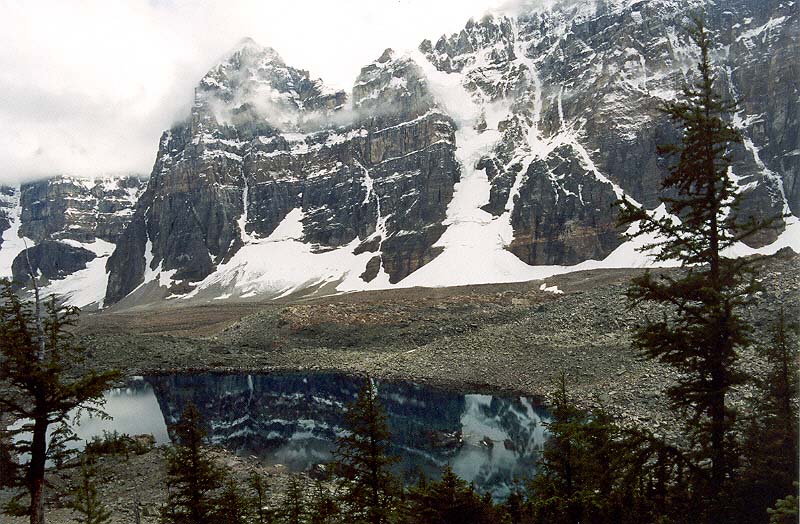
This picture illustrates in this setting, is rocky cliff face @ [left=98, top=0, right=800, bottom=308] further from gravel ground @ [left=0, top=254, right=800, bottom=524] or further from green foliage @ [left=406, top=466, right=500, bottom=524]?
green foliage @ [left=406, top=466, right=500, bottom=524]

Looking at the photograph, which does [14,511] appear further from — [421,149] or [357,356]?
[421,149]

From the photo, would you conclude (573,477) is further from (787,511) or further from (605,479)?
(787,511)

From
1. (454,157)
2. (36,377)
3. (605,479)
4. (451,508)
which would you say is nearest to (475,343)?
(605,479)

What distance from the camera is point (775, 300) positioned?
3278 cm

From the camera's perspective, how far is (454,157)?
432 feet

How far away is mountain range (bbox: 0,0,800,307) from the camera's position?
335 feet

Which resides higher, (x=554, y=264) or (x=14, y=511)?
(x=554, y=264)

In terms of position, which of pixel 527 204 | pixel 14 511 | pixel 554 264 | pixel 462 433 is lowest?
pixel 462 433

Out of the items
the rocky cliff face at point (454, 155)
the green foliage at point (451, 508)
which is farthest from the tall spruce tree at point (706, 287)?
the rocky cliff face at point (454, 155)

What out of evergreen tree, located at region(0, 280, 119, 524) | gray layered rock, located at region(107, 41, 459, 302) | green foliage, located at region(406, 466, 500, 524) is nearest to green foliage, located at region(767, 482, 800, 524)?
green foliage, located at region(406, 466, 500, 524)

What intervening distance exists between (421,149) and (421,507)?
133m

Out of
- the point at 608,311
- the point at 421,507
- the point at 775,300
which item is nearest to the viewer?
the point at 421,507

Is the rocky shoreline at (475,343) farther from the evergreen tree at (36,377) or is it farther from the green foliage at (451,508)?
the evergreen tree at (36,377)

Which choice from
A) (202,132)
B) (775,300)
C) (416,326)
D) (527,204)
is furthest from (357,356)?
(202,132)
